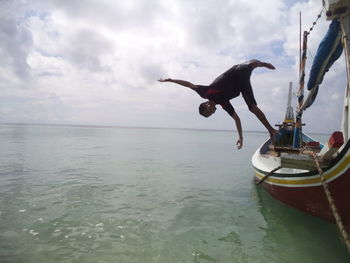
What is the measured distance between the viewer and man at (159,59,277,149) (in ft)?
18.2

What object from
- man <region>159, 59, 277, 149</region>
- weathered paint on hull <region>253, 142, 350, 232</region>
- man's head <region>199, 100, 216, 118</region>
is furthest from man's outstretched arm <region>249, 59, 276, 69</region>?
weathered paint on hull <region>253, 142, 350, 232</region>

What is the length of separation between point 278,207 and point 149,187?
7360mm

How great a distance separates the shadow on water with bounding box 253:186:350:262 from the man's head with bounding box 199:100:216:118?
14.1 feet

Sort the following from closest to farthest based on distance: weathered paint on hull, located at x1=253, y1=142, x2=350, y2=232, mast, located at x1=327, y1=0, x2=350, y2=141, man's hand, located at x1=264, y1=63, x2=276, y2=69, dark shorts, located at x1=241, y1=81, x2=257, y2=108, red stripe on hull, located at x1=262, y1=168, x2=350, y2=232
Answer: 1. mast, located at x1=327, y1=0, x2=350, y2=141
2. man's hand, located at x1=264, y1=63, x2=276, y2=69
3. dark shorts, located at x1=241, y1=81, x2=257, y2=108
4. weathered paint on hull, located at x1=253, y1=142, x2=350, y2=232
5. red stripe on hull, located at x1=262, y1=168, x2=350, y2=232

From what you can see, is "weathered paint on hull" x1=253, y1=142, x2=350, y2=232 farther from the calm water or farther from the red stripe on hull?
the calm water

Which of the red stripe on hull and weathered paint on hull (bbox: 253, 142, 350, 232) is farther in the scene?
the red stripe on hull

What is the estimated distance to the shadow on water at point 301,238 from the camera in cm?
649

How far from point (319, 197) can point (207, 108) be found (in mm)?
4705

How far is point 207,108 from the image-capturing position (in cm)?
557

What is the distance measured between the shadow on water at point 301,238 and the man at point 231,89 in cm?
346

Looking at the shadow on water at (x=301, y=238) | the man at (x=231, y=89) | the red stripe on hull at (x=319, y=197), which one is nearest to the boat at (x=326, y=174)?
the red stripe on hull at (x=319, y=197)

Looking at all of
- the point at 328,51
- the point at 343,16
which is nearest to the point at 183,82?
the point at 343,16

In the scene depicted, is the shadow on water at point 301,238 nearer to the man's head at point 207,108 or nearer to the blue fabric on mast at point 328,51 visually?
the man's head at point 207,108

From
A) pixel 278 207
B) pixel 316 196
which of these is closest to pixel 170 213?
pixel 278 207
